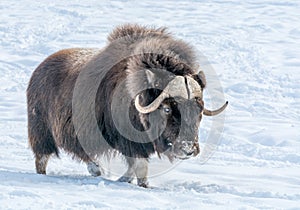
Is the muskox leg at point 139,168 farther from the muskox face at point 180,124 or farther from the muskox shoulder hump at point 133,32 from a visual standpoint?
the muskox shoulder hump at point 133,32

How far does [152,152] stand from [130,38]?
817 millimetres

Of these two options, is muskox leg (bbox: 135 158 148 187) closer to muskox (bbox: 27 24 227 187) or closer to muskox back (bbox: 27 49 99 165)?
muskox (bbox: 27 24 227 187)

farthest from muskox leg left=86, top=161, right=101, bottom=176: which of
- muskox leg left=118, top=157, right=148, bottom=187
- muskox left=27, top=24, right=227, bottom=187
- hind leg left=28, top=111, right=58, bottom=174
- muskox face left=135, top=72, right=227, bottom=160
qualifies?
muskox face left=135, top=72, right=227, bottom=160

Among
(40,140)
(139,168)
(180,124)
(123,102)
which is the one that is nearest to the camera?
(180,124)

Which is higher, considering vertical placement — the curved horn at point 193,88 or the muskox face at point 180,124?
the curved horn at point 193,88

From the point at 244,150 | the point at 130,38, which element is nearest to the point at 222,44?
the point at 244,150

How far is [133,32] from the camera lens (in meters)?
4.44

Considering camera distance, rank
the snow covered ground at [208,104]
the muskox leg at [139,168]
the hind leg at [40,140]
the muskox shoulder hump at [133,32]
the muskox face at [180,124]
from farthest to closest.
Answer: the hind leg at [40,140] → the muskox shoulder hump at [133,32] → the muskox leg at [139,168] → the muskox face at [180,124] → the snow covered ground at [208,104]

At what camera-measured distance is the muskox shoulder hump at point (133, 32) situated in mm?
4395

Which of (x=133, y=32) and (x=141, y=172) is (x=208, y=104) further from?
(x=141, y=172)

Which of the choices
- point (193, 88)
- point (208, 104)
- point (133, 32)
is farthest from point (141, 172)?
point (208, 104)

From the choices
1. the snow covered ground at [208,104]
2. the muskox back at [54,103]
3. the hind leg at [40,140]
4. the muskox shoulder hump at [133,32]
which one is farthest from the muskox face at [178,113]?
the hind leg at [40,140]

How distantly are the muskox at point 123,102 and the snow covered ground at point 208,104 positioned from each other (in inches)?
9.7

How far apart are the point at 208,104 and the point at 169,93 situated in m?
4.02
